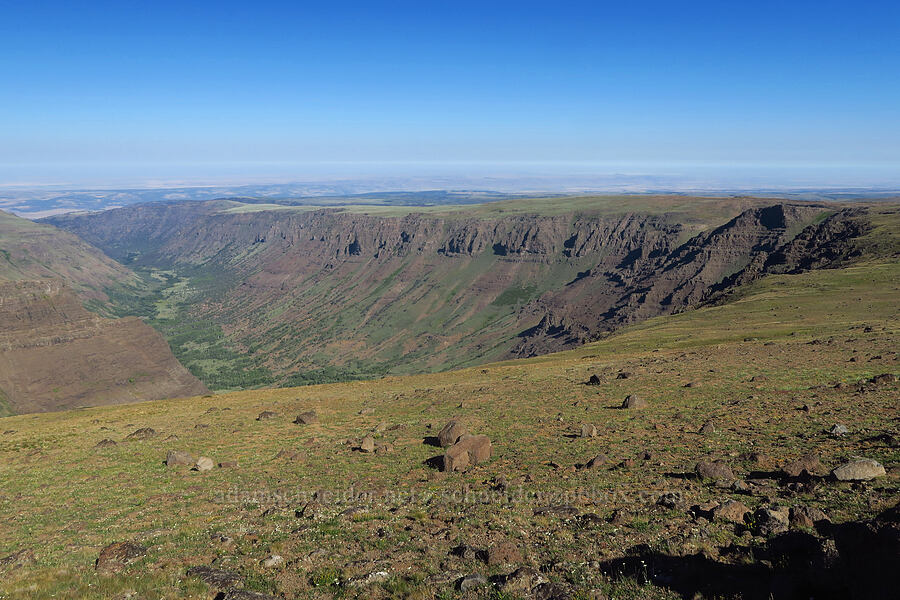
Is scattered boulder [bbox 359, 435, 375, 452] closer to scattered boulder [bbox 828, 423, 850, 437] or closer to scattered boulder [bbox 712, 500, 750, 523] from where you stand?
scattered boulder [bbox 712, 500, 750, 523]

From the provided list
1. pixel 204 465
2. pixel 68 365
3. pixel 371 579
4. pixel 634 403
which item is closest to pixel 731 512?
pixel 371 579

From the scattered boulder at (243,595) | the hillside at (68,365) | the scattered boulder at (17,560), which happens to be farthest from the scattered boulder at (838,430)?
the hillside at (68,365)

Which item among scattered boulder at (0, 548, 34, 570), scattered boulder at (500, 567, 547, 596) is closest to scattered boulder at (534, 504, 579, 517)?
scattered boulder at (500, 567, 547, 596)

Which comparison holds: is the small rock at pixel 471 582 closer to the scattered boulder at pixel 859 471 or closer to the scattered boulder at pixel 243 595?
the scattered boulder at pixel 243 595

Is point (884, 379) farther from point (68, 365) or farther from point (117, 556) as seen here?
Result: point (68, 365)

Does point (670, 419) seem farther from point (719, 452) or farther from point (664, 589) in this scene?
point (664, 589)

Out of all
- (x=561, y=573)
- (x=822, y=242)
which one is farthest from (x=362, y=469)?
(x=822, y=242)
